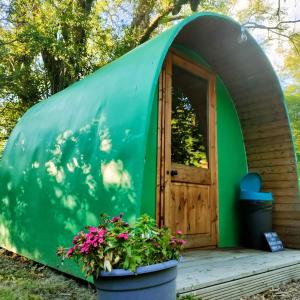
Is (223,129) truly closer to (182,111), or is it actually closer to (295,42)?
(182,111)

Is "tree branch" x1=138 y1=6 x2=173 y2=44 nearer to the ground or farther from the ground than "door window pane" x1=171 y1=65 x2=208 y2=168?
farther from the ground

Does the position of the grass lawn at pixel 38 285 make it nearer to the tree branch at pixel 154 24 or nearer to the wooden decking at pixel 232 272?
the wooden decking at pixel 232 272

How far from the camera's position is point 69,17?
981 cm

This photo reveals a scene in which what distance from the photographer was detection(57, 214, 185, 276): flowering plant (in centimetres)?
182

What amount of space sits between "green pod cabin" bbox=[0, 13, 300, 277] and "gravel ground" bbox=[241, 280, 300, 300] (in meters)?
1.18

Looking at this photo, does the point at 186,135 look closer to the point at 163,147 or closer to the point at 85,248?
the point at 163,147

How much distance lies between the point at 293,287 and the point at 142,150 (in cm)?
197

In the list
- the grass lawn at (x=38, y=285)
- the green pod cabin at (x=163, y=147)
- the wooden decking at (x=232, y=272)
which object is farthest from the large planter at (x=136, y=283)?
the grass lawn at (x=38, y=285)

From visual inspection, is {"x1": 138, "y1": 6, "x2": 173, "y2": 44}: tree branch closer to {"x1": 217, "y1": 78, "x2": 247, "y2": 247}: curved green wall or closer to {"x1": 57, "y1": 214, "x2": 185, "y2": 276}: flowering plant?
{"x1": 217, "y1": 78, "x2": 247, "y2": 247}: curved green wall

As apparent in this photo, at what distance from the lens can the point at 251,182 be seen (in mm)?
4922

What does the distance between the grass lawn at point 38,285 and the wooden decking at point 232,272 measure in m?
0.80

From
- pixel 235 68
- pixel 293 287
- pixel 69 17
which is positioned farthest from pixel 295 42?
pixel 293 287

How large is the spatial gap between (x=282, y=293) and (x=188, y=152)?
1.90 meters

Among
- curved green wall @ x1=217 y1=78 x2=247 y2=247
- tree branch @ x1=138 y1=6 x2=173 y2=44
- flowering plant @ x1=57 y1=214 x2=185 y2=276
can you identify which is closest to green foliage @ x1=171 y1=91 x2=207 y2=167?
curved green wall @ x1=217 y1=78 x2=247 y2=247
